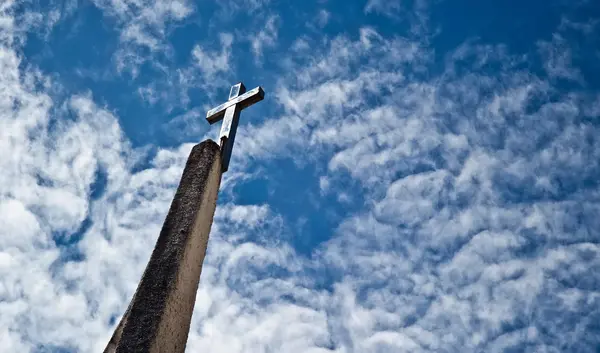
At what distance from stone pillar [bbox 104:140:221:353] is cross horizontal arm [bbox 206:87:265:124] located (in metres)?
1.53

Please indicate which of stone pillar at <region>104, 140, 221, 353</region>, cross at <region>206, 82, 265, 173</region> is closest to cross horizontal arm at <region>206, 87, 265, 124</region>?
cross at <region>206, 82, 265, 173</region>

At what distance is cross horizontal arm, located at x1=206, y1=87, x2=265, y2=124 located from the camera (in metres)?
5.43

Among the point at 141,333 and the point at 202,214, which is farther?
the point at 202,214

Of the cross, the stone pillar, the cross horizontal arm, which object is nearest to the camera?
the stone pillar

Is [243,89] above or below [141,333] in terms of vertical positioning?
above

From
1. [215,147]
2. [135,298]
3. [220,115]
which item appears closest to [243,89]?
[220,115]

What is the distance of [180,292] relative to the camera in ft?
10.1

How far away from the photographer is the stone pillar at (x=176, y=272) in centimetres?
274

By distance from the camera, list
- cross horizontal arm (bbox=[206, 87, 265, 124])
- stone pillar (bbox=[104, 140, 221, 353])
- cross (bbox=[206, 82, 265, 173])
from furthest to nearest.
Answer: cross horizontal arm (bbox=[206, 87, 265, 124]) < cross (bbox=[206, 82, 265, 173]) < stone pillar (bbox=[104, 140, 221, 353])

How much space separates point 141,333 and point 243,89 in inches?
140

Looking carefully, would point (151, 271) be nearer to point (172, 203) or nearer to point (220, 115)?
point (172, 203)

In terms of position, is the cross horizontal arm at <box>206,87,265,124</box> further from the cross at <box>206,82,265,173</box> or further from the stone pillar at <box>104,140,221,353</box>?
the stone pillar at <box>104,140,221,353</box>

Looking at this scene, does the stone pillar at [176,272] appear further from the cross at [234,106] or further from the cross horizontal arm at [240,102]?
the cross horizontal arm at [240,102]

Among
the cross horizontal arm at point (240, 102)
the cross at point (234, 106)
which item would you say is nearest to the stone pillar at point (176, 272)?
the cross at point (234, 106)
